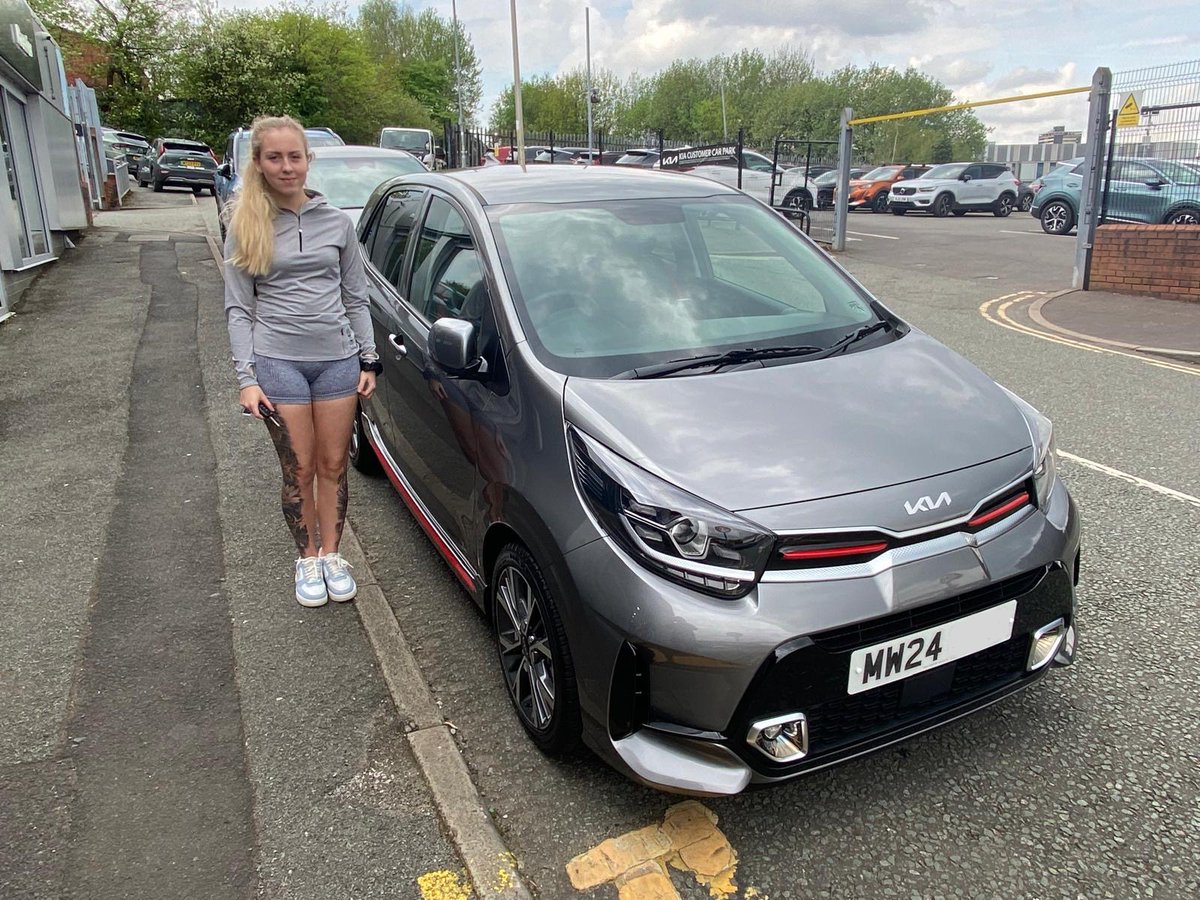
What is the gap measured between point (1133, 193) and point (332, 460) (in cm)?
1151

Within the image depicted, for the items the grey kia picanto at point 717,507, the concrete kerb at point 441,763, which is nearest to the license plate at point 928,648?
the grey kia picanto at point 717,507

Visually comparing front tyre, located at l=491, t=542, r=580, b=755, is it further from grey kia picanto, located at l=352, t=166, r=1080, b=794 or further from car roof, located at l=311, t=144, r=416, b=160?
car roof, located at l=311, t=144, r=416, b=160

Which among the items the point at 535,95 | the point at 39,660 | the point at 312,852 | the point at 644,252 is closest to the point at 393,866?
the point at 312,852

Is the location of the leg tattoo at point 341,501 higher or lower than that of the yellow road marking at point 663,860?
higher

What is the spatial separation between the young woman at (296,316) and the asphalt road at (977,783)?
2.36 feet

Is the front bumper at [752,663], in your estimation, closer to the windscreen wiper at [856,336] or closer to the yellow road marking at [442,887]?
the yellow road marking at [442,887]

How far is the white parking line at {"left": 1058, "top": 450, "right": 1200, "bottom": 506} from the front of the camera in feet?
15.1

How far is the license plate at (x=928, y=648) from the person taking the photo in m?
2.18

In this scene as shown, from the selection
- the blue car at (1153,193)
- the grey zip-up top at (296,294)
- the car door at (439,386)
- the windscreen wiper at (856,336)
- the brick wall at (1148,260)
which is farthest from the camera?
the blue car at (1153,193)

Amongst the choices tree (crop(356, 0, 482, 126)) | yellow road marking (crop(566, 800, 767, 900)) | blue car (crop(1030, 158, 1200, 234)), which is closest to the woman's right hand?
yellow road marking (crop(566, 800, 767, 900))

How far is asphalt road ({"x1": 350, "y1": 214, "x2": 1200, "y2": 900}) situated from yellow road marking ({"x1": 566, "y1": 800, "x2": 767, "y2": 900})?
3 centimetres

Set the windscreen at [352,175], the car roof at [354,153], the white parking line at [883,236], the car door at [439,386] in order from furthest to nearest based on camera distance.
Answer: the white parking line at [883,236], the car roof at [354,153], the windscreen at [352,175], the car door at [439,386]

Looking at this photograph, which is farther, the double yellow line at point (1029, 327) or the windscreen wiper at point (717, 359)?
the double yellow line at point (1029, 327)

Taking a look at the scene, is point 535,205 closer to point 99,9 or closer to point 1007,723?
point 1007,723
